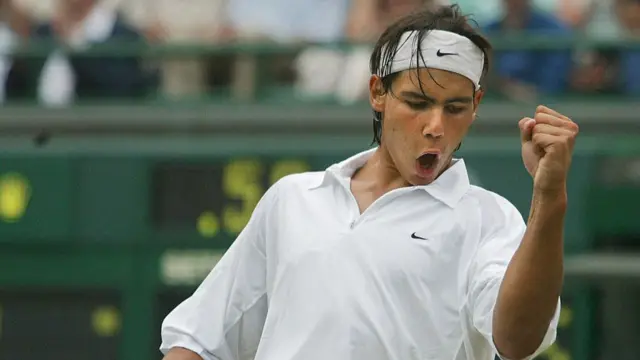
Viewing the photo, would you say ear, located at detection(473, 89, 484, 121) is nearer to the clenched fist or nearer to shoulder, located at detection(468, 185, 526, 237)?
shoulder, located at detection(468, 185, 526, 237)

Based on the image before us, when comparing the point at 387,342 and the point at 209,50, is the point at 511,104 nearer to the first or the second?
the point at 209,50

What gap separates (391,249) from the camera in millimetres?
3475

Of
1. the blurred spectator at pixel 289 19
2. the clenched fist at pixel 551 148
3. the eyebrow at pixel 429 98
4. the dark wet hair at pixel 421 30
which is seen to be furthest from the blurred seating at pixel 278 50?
the clenched fist at pixel 551 148

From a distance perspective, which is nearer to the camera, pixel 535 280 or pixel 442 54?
pixel 535 280

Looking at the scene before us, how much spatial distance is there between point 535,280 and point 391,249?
0.51 metres

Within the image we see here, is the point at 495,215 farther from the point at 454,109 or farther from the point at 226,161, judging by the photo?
the point at 226,161

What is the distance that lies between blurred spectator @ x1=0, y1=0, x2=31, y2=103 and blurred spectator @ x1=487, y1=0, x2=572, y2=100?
8.53 feet

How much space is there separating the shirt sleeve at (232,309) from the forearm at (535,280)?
2.58 ft

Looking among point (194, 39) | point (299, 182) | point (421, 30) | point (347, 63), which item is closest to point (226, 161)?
point (347, 63)

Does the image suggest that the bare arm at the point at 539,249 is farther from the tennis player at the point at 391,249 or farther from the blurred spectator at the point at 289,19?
the blurred spectator at the point at 289,19

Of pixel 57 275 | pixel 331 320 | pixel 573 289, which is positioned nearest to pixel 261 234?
pixel 331 320

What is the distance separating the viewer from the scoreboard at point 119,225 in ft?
23.4

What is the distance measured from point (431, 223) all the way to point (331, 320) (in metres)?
0.32

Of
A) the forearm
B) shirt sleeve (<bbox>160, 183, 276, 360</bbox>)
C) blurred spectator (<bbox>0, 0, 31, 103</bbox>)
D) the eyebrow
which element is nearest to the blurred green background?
blurred spectator (<bbox>0, 0, 31, 103</bbox>)
